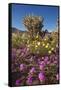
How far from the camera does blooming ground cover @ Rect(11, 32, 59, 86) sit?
1854mm

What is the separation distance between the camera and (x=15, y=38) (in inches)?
73.0

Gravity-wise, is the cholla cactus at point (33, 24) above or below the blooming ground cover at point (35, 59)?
above

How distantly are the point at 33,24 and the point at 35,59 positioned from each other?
0.24 meters

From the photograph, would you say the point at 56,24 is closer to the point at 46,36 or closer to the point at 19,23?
the point at 46,36

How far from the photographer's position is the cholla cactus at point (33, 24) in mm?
1880

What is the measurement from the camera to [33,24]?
6.21ft

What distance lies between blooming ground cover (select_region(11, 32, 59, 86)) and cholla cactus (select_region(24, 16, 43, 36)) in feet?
0.12

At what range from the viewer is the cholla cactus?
6.17 ft

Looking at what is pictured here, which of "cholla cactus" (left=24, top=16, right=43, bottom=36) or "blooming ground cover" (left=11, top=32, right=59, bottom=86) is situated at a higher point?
"cholla cactus" (left=24, top=16, right=43, bottom=36)

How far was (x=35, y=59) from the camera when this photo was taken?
74.3 inches

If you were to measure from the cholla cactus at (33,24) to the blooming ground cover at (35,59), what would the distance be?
35 millimetres

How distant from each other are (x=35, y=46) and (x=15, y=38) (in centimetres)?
15

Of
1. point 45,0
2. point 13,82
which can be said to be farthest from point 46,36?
point 13,82

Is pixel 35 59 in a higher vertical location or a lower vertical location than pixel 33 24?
lower
